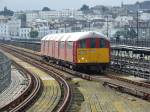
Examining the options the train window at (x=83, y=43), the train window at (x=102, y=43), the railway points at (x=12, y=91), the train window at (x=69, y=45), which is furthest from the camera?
the train window at (x=69, y=45)

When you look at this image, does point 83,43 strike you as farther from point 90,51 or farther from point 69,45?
point 69,45

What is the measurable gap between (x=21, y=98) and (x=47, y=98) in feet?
3.86

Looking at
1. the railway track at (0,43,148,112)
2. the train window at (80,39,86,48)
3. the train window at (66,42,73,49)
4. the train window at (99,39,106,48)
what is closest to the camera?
the railway track at (0,43,148,112)

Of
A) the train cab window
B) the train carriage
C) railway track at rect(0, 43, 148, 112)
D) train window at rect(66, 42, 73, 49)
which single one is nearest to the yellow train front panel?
the train carriage

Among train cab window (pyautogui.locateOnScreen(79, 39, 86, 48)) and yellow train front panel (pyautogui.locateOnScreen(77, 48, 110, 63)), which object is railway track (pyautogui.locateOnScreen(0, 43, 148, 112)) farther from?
train cab window (pyautogui.locateOnScreen(79, 39, 86, 48))

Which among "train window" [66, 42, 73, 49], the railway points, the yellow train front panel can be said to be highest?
"train window" [66, 42, 73, 49]

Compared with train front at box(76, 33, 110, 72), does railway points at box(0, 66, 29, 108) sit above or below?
below

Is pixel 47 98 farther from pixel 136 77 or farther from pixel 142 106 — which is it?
pixel 136 77

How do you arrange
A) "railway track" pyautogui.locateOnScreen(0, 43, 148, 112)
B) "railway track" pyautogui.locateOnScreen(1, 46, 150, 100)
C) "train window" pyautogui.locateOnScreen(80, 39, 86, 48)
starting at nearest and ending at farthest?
"railway track" pyautogui.locateOnScreen(0, 43, 148, 112), "railway track" pyautogui.locateOnScreen(1, 46, 150, 100), "train window" pyautogui.locateOnScreen(80, 39, 86, 48)

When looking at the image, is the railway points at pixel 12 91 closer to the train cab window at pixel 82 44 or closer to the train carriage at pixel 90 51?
the train carriage at pixel 90 51

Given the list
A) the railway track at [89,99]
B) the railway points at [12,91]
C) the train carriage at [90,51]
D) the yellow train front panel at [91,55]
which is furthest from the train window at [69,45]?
the railway track at [89,99]

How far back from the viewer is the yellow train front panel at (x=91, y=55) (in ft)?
120

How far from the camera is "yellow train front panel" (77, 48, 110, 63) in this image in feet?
120

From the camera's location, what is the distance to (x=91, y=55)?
120 ft
